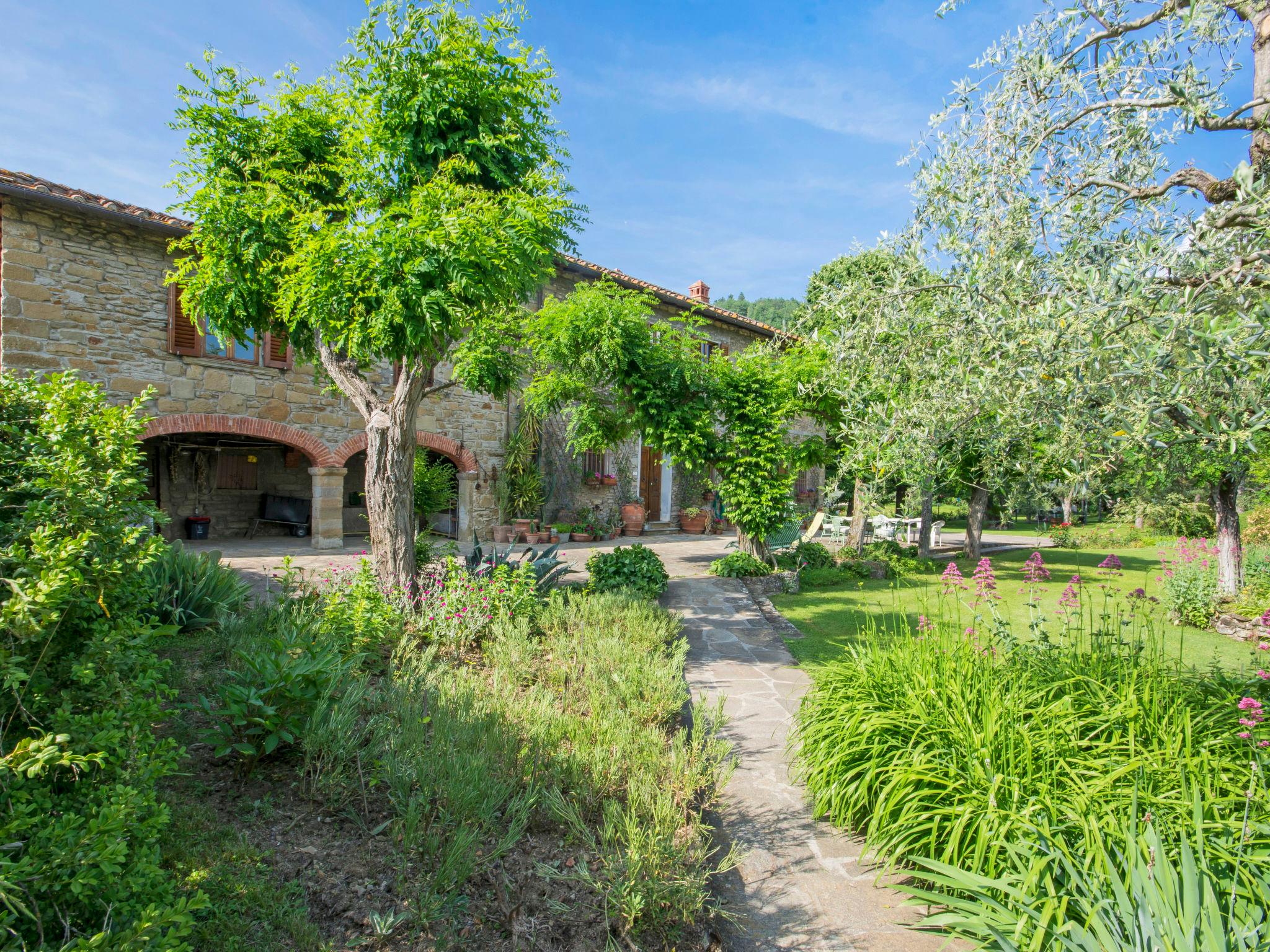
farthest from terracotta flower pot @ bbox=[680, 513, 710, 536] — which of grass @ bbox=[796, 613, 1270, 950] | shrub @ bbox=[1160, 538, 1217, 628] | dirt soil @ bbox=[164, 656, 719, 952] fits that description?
dirt soil @ bbox=[164, 656, 719, 952]

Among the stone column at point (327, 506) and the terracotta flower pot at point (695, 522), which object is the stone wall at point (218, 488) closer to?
the stone column at point (327, 506)

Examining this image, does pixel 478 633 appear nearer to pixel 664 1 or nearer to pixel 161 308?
pixel 664 1

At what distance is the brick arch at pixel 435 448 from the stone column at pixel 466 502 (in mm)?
155

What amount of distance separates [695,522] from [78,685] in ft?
51.0

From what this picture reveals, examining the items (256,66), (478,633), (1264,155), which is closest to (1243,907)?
(1264,155)

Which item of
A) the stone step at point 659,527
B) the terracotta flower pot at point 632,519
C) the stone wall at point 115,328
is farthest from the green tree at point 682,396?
the stone step at point 659,527

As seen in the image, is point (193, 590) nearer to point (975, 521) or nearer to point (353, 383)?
point (353, 383)

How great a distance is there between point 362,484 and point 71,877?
14.1 m

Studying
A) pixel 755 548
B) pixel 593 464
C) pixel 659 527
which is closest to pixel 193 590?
pixel 755 548

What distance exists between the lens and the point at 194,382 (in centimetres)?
990

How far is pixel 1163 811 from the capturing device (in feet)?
8.30

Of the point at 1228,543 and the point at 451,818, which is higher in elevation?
the point at 1228,543

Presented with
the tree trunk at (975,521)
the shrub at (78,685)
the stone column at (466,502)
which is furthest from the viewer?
the tree trunk at (975,521)

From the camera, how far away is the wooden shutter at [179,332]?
9664 millimetres
